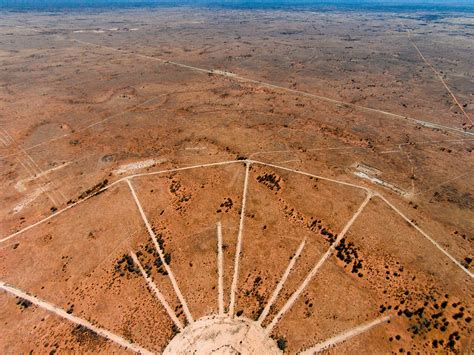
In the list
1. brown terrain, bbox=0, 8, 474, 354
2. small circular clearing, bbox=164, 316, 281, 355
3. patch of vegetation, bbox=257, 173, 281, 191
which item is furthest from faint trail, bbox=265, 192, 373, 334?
patch of vegetation, bbox=257, 173, 281, 191

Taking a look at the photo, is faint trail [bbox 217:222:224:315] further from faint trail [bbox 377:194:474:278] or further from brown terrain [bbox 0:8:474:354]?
faint trail [bbox 377:194:474:278]

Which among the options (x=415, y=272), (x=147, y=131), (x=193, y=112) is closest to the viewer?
(x=415, y=272)

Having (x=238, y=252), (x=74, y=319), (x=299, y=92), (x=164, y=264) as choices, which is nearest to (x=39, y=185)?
(x=74, y=319)

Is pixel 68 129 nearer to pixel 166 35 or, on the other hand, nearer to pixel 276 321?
pixel 276 321

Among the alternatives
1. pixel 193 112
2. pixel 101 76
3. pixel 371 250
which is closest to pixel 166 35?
pixel 101 76

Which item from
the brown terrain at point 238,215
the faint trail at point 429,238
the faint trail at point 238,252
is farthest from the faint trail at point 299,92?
the faint trail at point 238,252

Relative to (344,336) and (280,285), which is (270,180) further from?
(344,336)
